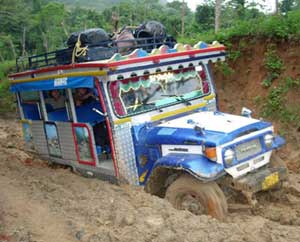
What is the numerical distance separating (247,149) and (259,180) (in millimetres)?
407

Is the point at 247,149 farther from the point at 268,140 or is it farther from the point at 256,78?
the point at 256,78

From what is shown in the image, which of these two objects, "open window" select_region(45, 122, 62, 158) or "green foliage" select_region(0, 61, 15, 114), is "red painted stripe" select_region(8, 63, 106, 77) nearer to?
"open window" select_region(45, 122, 62, 158)

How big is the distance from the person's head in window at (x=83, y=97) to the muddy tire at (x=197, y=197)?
2019 mm

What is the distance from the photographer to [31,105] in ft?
25.5

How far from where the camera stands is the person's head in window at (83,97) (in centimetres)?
654

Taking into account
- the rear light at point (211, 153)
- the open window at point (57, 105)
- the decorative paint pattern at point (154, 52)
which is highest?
the decorative paint pattern at point (154, 52)

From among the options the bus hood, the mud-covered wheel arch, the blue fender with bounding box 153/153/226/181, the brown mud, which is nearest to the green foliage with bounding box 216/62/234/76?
the brown mud

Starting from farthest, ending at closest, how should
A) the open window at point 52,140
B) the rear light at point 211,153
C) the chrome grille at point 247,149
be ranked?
1. the open window at point 52,140
2. the chrome grille at point 247,149
3. the rear light at point 211,153

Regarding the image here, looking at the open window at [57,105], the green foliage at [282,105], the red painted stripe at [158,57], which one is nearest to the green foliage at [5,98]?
the open window at [57,105]

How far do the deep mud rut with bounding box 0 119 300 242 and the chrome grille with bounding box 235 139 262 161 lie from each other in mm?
668

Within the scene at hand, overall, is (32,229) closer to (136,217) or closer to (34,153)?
Result: (136,217)

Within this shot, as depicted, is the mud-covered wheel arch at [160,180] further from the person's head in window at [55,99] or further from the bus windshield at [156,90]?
the person's head in window at [55,99]

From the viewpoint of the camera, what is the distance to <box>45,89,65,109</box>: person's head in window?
6983 mm

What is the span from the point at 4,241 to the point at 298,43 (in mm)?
7348
